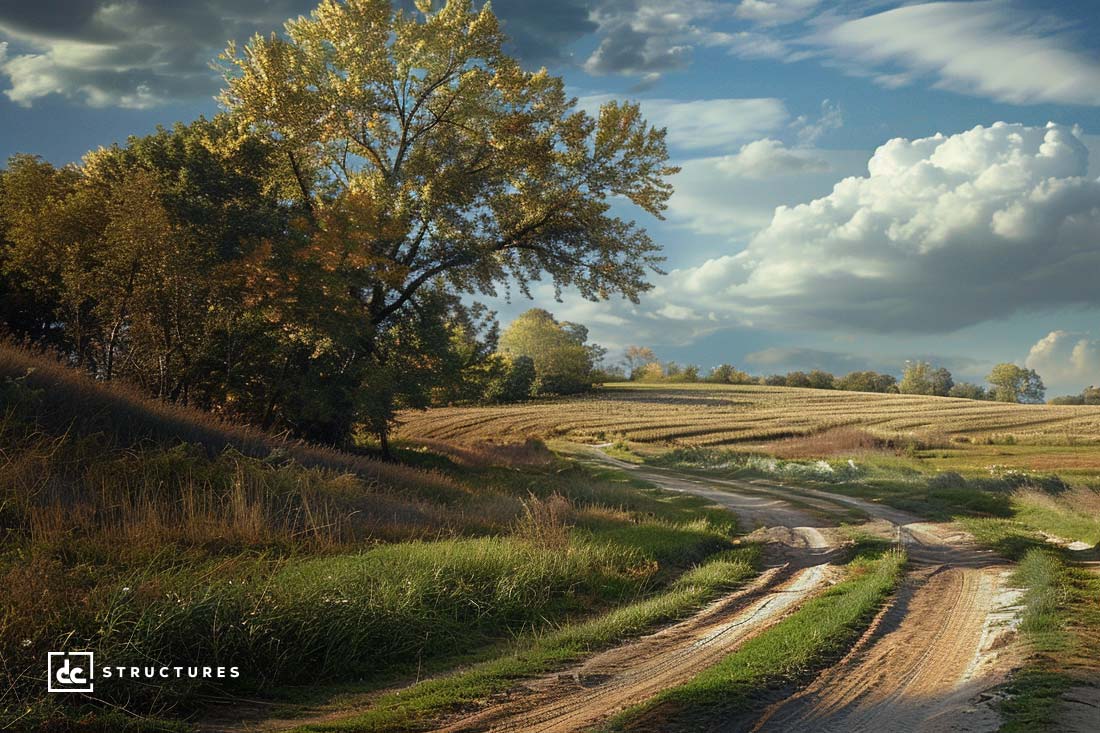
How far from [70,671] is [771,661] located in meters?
6.22

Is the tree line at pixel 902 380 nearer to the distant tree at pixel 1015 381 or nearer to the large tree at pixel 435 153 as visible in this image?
the distant tree at pixel 1015 381

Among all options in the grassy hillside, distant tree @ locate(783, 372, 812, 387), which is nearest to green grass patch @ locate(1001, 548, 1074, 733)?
the grassy hillside

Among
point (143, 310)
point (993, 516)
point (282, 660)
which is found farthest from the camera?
point (143, 310)

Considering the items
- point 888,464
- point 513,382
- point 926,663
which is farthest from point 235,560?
point 513,382

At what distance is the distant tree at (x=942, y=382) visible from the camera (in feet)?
395

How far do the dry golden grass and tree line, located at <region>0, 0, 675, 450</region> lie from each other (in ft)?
74.6

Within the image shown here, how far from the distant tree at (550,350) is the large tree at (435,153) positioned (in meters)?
54.5

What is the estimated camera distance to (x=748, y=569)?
1223 cm

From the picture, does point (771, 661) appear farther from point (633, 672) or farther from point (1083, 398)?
point (1083, 398)

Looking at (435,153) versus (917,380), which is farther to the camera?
(917,380)

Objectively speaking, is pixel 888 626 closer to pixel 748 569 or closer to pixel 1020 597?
pixel 1020 597

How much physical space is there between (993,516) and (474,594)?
16.4 meters

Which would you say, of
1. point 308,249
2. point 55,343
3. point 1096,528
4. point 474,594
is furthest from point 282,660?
point 55,343

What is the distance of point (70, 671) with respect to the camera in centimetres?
605
